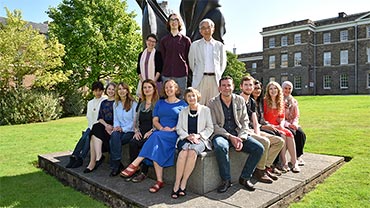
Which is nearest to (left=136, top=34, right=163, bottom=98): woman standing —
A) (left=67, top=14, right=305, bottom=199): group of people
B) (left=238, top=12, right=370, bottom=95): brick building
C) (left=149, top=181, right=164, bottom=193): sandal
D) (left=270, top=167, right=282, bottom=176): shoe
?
(left=67, top=14, right=305, bottom=199): group of people

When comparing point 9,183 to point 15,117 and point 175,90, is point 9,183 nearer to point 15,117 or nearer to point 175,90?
point 175,90

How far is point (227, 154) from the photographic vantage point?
148 inches

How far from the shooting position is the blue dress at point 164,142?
3.87 m

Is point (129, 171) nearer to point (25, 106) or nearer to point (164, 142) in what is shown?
point (164, 142)

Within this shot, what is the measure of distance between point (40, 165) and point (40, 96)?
14.4 meters

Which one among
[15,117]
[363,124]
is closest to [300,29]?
[363,124]

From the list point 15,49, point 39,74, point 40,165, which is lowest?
point 40,165

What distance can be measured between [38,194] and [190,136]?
2.44m

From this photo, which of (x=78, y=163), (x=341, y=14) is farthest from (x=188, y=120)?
(x=341, y=14)

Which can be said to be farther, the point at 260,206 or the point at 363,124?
the point at 363,124

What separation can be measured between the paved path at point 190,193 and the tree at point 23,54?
1572 centimetres

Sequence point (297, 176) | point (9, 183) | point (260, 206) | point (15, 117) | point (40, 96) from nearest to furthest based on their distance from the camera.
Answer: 1. point (260, 206)
2. point (297, 176)
3. point (9, 183)
4. point (15, 117)
5. point (40, 96)

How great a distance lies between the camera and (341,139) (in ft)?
25.4

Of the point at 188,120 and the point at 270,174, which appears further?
the point at 270,174
